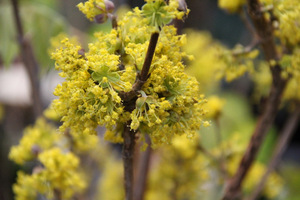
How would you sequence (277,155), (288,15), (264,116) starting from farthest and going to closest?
(277,155) → (264,116) → (288,15)

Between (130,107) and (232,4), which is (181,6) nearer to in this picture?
(130,107)

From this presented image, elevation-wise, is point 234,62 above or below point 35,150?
above

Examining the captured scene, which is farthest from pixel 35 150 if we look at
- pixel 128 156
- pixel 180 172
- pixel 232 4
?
pixel 232 4

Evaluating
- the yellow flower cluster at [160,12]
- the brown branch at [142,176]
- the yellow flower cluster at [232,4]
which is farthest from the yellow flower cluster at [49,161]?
the yellow flower cluster at [232,4]

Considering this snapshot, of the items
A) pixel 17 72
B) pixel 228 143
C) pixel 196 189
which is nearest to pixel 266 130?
pixel 228 143

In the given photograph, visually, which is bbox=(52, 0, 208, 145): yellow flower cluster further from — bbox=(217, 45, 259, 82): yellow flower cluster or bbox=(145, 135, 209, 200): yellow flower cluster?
bbox=(145, 135, 209, 200): yellow flower cluster

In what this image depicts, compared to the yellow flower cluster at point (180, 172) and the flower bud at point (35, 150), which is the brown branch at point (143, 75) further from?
the yellow flower cluster at point (180, 172)
